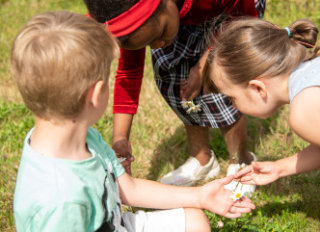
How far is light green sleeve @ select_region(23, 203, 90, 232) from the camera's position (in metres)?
1.34

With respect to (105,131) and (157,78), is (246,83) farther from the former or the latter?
(105,131)

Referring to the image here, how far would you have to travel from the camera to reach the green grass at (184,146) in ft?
7.30

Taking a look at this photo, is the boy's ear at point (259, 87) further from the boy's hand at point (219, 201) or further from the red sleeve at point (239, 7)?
the red sleeve at point (239, 7)

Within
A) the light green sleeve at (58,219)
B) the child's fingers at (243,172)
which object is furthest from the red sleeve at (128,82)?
the light green sleeve at (58,219)

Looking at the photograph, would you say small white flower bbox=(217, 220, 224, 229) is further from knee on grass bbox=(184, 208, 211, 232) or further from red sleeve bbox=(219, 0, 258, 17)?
red sleeve bbox=(219, 0, 258, 17)

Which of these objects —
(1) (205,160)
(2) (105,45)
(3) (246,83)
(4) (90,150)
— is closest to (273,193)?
(1) (205,160)

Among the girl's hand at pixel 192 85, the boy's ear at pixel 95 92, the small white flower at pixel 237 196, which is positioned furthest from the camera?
the girl's hand at pixel 192 85

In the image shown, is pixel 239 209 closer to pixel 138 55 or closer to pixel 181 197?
pixel 181 197

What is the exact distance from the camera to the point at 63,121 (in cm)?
143

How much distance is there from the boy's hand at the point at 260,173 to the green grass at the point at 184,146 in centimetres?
22

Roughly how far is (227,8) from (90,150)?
1.08 m

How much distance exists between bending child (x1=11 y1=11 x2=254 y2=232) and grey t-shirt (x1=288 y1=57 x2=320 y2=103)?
73 cm

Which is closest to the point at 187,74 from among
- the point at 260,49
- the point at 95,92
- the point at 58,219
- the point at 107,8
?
the point at 260,49

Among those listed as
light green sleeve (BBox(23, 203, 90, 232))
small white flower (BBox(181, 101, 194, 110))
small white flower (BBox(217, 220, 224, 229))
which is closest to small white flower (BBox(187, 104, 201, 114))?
small white flower (BBox(181, 101, 194, 110))
